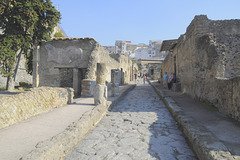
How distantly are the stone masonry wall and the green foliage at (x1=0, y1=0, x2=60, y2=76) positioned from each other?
22.5ft

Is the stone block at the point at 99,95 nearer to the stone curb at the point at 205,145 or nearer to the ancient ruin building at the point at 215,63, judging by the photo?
the stone curb at the point at 205,145

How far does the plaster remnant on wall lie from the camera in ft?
30.7

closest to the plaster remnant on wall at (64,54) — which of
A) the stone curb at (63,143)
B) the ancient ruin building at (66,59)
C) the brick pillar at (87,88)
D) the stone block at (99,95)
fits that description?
the ancient ruin building at (66,59)

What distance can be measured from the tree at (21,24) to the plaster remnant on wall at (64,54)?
125cm

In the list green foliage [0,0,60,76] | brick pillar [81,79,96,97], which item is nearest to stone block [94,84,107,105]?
brick pillar [81,79,96,97]

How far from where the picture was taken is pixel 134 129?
12.2 feet

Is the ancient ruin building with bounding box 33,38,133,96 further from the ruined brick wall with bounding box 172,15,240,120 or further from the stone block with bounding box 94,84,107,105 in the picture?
the ruined brick wall with bounding box 172,15,240,120

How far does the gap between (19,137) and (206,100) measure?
5.24 metres

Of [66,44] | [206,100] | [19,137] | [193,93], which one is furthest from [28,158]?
[66,44]

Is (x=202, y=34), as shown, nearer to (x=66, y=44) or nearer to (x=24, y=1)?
(x=66, y=44)

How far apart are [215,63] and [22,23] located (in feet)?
34.3

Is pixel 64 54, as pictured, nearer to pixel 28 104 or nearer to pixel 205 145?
pixel 28 104

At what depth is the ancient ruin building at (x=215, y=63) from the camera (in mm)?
3943

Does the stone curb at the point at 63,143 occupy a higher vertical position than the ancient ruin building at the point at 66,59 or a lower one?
lower
